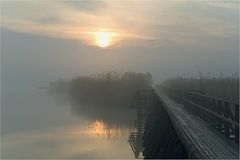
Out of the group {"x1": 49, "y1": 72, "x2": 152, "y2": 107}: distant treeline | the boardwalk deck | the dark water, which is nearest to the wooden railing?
the boardwalk deck

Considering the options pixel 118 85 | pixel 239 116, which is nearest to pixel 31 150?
pixel 239 116

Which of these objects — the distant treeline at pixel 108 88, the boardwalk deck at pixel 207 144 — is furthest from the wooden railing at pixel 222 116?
the distant treeline at pixel 108 88

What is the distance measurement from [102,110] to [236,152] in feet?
139

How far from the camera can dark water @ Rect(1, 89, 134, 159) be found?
2697cm

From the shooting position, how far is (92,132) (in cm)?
3666

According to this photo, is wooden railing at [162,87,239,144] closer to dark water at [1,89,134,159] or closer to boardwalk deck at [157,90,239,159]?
boardwalk deck at [157,90,239,159]

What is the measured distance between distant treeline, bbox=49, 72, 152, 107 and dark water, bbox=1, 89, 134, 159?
4.28 m

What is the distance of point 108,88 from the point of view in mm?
57562

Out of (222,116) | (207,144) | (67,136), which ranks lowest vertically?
(67,136)

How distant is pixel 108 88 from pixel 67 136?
23.5 m

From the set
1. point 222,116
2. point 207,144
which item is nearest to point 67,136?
point 222,116

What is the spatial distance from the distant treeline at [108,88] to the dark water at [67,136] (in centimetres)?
428

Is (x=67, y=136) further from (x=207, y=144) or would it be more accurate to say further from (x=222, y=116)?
(x=207, y=144)

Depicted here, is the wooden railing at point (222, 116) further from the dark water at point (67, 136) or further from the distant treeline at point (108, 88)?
the distant treeline at point (108, 88)
